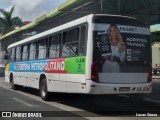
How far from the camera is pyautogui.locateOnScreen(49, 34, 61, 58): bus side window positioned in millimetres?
14773

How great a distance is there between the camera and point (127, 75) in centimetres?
1223

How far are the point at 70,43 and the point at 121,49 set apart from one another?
6.80 ft

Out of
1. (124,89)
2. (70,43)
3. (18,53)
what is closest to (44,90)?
(70,43)

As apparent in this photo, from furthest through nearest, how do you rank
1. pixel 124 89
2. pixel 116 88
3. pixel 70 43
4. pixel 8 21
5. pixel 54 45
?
pixel 8 21 < pixel 54 45 < pixel 70 43 < pixel 124 89 < pixel 116 88

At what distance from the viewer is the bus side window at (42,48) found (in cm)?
1647

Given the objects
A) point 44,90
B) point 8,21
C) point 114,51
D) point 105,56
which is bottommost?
point 44,90

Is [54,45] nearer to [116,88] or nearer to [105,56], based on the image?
[105,56]

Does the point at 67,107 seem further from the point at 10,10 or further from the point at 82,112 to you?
the point at 10,10

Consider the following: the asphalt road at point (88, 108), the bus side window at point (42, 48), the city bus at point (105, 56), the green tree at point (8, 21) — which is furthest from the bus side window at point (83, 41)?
the green tree at point (8, 21)

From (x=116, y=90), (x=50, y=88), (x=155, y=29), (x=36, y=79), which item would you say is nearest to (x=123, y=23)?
(x=116, y=90)

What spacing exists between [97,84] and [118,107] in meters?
2.33

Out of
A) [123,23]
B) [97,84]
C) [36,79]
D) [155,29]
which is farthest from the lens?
[155,29]

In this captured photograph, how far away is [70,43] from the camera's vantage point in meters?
13.4

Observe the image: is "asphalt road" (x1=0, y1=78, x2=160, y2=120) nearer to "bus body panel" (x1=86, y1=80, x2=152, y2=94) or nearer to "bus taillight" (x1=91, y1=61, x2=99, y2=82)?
"bus body panel" (x1=86, y1=80, x2=152, y2=94)
